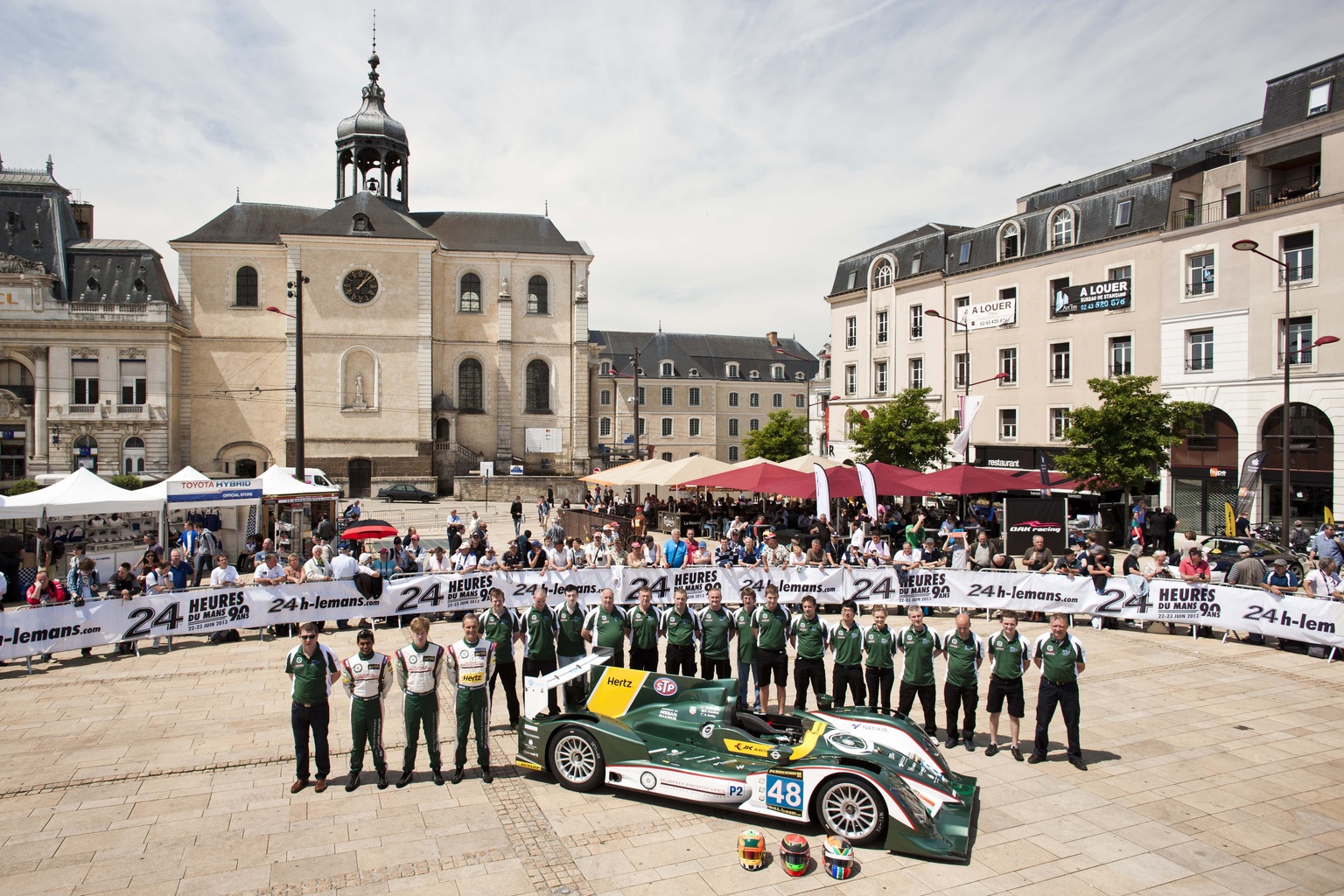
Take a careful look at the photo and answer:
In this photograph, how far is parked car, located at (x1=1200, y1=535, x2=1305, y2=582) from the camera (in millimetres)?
17250

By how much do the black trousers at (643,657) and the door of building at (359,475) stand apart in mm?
41945

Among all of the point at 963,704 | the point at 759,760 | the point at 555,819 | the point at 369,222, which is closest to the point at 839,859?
the point at 759,760

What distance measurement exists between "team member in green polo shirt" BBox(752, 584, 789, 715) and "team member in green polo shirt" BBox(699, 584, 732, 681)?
378 millimetres

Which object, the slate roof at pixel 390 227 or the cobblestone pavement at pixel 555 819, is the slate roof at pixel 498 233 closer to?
the slate roof at pixel 390 227

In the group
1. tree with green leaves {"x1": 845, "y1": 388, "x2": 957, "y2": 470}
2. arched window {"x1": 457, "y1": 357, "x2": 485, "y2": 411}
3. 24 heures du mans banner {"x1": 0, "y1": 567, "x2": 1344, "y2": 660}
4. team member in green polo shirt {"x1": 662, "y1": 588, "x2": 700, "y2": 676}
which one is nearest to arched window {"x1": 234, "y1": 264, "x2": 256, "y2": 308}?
arched window {"x1": 457, "y1": 357, "x2": 485, "y2": 411}

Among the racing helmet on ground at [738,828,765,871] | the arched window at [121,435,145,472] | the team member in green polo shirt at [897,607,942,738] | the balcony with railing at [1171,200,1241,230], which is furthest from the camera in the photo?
the arched window at [121,435,145,472]

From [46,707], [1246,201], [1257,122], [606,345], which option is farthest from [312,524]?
[606,345]

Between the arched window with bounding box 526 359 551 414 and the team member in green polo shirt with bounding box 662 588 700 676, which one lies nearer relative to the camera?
the team member in green polo shirt with bounding box 662 588 700 676

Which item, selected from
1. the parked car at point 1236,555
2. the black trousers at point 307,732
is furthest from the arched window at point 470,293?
the black trousers at point 307,732

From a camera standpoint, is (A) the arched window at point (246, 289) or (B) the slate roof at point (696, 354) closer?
(A) the arched window at point (246, 289)

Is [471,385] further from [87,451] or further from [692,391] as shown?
[692,391]

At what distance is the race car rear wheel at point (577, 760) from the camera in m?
8.14

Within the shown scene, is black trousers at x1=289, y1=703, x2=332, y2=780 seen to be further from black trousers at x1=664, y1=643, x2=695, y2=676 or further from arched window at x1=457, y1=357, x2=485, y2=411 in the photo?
arched window at x1=457, y1=357, x2=485, y2=411

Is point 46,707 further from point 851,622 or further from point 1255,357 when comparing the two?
point 1255,357
